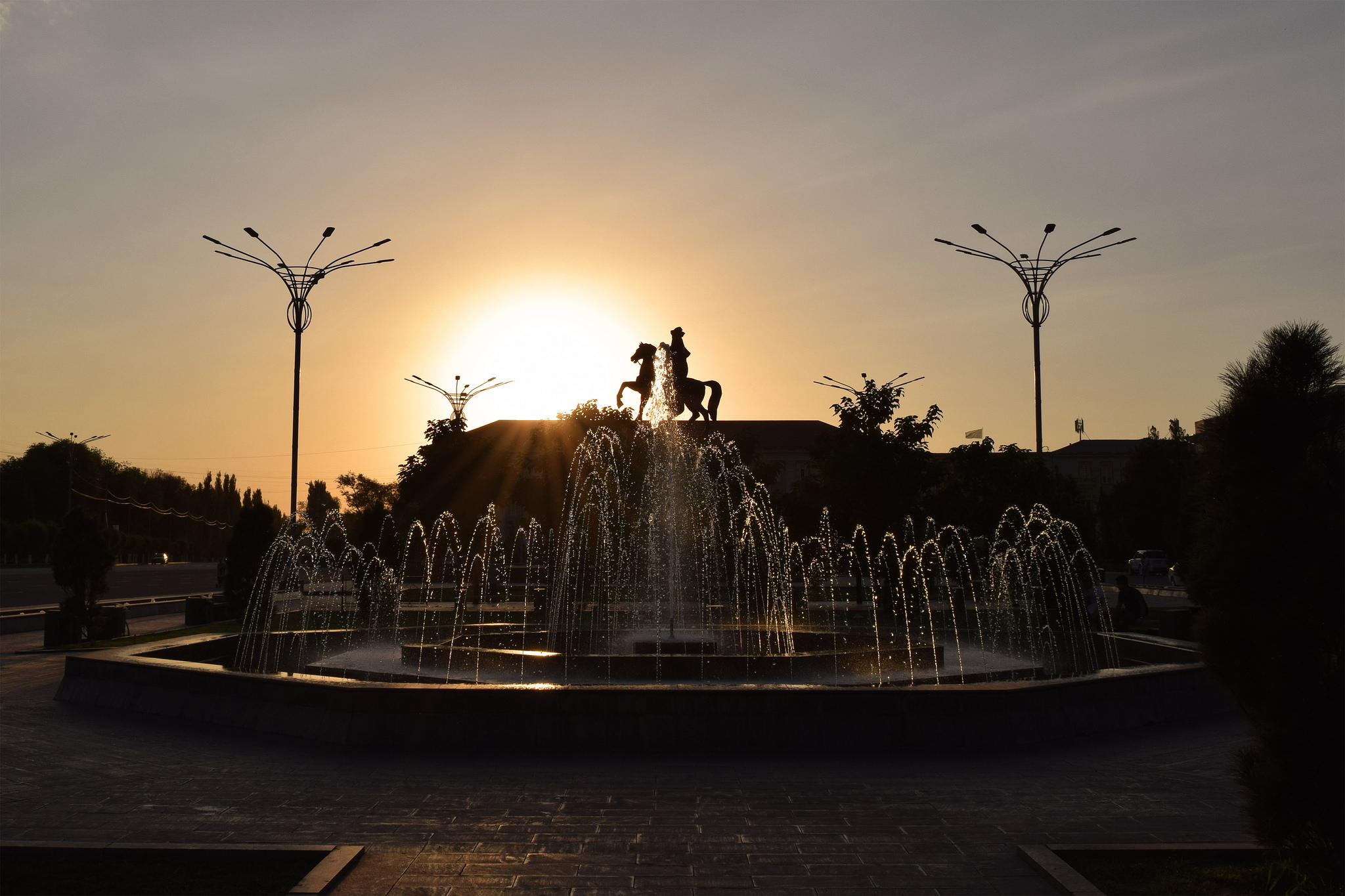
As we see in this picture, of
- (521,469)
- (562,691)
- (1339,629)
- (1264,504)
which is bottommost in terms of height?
(562,691)

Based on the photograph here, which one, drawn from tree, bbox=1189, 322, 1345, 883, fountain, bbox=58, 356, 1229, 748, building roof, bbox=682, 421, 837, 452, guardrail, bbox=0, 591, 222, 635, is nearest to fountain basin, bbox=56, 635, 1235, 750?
fountain, bbox=58, 356, 1229, 748

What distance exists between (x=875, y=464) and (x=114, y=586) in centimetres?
3098

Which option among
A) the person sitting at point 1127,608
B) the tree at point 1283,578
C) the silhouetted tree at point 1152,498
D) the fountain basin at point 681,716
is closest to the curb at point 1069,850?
the tree at point 1283,578

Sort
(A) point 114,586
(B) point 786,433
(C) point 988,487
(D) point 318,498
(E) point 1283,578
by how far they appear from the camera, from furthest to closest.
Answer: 1. (D) point 318,498
2. (B) point 786,433
3. (A) point 114,586
4. (C) point 988,487
5. (E) point 1283,578

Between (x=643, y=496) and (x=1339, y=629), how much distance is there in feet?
66.7

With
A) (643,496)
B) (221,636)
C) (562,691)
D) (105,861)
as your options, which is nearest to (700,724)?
(562,691)

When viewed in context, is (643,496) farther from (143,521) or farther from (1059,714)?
(143,521)

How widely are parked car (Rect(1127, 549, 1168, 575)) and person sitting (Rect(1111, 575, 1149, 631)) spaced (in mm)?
37397

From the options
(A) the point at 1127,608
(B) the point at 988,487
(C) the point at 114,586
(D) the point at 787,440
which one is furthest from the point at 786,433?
(A) the point at 1127,608

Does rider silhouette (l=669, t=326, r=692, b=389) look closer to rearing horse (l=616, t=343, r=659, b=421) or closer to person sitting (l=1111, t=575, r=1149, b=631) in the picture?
rearing horse (l=616, t=343, r=659, b=421)

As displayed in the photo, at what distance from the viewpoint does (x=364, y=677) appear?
482 inches

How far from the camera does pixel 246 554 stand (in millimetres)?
20750

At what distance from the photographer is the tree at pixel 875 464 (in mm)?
30891

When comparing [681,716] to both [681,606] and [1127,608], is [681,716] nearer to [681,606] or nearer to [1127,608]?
[681,606]
